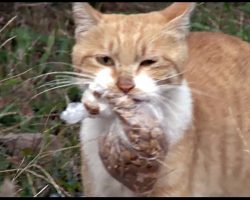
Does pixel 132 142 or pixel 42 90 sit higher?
pixel 132 142

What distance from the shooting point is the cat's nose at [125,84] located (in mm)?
4688

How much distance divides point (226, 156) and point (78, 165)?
0.81 meters

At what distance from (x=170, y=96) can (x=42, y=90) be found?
5.19 feet

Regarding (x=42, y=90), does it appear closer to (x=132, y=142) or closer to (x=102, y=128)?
(x=102, y=128)

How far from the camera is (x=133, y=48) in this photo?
16.1 ft

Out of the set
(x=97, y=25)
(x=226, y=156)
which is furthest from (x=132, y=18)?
(x=226, y=156)

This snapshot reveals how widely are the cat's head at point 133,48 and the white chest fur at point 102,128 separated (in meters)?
0.10

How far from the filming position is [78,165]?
5.85 meters

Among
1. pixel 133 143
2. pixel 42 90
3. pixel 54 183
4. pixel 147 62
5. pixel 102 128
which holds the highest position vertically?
pixel 147 62

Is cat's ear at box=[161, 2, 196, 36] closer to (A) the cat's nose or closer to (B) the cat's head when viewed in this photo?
(B) the cat's head

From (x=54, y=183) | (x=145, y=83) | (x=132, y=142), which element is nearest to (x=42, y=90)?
(x=54, y=183)

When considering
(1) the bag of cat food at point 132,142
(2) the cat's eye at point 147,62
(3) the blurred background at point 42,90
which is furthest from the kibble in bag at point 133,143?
(3) the blurred background at point 42,90

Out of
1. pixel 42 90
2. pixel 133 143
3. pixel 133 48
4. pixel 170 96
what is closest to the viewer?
pixel 133 143

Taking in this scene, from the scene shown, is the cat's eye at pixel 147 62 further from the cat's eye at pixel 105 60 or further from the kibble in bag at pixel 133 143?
the kibble in bag at pixel 133 143
